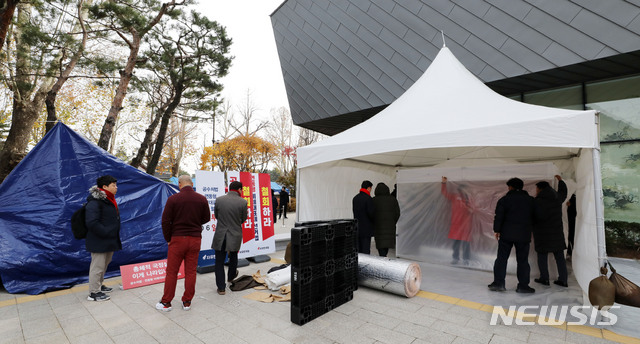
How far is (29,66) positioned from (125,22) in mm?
2843

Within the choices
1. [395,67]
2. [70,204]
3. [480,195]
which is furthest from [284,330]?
[395,67]

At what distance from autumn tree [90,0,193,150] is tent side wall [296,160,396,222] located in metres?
6.57

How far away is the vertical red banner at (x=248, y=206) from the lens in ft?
19.4

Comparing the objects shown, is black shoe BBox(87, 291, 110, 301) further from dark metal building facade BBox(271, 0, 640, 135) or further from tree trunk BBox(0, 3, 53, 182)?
dark metal building facade BBox(271, 0, 640, 135)

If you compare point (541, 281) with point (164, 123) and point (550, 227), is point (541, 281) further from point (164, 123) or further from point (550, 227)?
point (164, 123)

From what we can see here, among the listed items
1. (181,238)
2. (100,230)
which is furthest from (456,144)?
(100,230)

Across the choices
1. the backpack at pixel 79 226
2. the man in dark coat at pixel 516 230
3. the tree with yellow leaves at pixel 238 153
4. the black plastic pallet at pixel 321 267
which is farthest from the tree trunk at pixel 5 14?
the tree with yellow leaves at pixel 238 153

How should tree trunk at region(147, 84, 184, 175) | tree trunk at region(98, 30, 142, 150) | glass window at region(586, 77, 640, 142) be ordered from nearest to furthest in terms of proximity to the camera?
1. glass window at region(586, 77, 640, 142)
2. tree trunk at region(98, 30, 142, 150)
3. tree trunk at region(147, 84, 184, 175)

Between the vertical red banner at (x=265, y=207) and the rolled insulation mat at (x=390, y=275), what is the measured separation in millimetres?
2618

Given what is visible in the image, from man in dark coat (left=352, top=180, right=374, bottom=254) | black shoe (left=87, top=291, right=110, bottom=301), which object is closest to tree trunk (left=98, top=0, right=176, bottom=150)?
black shoe (left=87, top=291, right=110, bottom=301)

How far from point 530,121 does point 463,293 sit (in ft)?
8.08

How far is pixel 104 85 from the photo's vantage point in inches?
426

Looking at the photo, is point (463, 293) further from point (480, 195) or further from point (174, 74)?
point (174, 74)

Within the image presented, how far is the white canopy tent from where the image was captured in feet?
10.7
